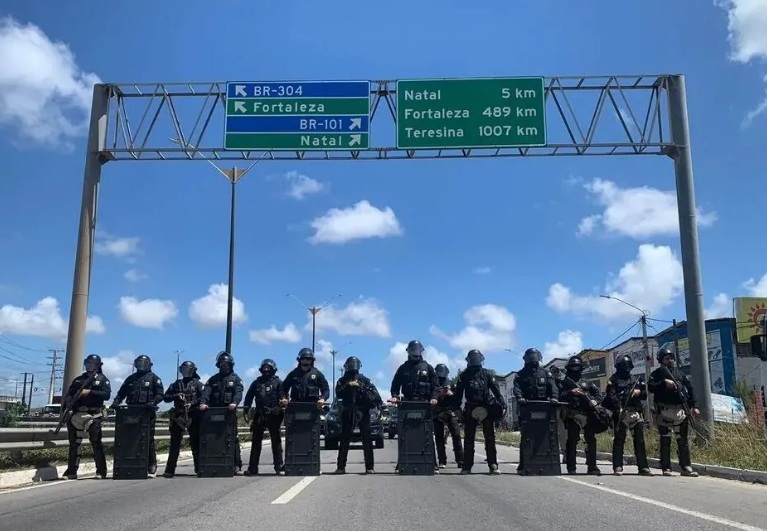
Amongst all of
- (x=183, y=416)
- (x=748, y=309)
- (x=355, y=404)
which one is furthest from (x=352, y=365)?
(x=748, y=309)

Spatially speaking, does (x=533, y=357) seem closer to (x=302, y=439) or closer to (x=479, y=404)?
(x=479, y=404)

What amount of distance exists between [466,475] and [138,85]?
42.1ft

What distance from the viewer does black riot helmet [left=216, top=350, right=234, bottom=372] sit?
508 inches

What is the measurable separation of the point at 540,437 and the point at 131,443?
22.3 ft

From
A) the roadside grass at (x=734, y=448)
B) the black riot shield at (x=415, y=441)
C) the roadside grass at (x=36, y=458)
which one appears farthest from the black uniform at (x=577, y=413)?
the roadside grass at (x=36, y=458)

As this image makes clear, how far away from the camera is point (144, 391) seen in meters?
12.6

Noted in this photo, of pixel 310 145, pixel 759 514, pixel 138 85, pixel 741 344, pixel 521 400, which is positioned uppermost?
pixel 138 85

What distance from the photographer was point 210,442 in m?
12.4

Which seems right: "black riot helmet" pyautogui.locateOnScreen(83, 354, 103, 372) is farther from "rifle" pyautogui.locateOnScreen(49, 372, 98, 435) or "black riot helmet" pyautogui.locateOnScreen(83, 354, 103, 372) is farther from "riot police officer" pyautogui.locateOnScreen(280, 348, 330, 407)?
"riot police officer" pyautogui.locateOnScreen(280, 348, 330, 407)

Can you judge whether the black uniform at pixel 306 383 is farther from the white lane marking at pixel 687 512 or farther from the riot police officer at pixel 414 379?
the white lane marking at pixel 687 512

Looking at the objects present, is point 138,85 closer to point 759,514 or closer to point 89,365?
point 89,365

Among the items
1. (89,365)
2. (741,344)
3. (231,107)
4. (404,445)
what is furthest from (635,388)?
(741,344)

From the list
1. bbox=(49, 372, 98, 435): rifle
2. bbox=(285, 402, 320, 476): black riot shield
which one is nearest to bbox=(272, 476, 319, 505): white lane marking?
bbox=(285, 402, 320, 476): black riot shield

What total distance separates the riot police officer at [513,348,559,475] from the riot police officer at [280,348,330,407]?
3.33 meters
